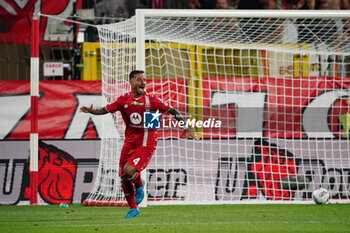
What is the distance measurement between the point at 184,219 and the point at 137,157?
1.11m

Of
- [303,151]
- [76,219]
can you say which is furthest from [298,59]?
[76,219]

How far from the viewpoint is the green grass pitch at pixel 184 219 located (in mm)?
7328

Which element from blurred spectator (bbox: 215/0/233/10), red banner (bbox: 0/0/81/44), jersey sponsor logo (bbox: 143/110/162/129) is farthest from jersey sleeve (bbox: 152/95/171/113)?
blurred spectator (bbox: 215/0/233/10)

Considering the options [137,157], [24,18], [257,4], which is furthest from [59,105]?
[257,4]

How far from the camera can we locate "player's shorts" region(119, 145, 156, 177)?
353 inches

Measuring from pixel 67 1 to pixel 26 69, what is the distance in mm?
2003

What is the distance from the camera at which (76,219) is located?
8461 mm

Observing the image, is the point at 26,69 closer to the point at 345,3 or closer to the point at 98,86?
the point at 98,86

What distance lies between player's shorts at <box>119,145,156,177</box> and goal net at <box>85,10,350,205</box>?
5.90 ft

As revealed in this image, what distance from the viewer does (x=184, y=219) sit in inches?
332

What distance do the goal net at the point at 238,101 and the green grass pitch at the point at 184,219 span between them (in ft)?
3.45

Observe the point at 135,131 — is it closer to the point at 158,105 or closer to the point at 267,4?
the point at 158,105

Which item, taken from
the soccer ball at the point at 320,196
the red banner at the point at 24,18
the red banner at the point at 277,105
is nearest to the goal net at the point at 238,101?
the red banner at the point at 277,105

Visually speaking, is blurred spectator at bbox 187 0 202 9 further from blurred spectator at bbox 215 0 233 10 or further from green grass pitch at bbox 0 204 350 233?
green grass pitch at bbox 0 204 350 233
